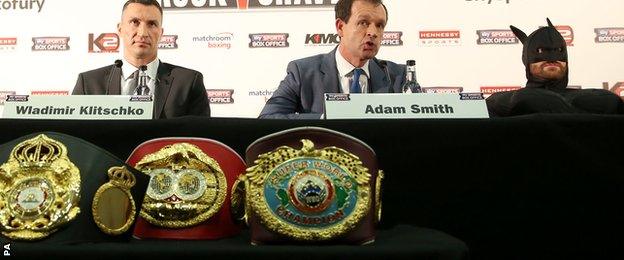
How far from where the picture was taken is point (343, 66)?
7.20ft

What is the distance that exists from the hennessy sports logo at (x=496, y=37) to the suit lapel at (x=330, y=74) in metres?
1.71

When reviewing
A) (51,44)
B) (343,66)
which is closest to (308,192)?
(343,66)

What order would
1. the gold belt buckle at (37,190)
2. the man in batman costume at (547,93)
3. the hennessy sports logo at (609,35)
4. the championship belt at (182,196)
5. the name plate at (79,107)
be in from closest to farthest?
the gold belt buckle at (37,190)
the championship belt at (182,196)
the name plate at (79,107)
the man in batman costume at (547,93)
the hennessy sports logo at (609,35)

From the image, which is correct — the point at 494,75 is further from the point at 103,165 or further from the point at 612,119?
the point at 103,165

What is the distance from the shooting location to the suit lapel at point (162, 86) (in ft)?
6.36

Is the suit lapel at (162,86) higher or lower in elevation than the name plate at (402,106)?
higher

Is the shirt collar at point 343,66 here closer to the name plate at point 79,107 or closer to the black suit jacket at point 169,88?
the black suit jacket at point 169,88

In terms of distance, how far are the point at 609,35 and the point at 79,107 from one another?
3145 millimetres

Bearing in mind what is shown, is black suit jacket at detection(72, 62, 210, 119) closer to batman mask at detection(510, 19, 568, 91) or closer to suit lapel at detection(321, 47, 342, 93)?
suit lapel at detection(321, 47, 342, 93)

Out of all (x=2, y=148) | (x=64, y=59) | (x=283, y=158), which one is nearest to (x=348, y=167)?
(x=283, y=158)

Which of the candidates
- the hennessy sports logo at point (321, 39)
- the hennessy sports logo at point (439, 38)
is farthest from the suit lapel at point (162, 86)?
the hennessy sports logo at point (439, 38)

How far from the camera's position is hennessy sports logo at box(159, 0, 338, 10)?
146 inches

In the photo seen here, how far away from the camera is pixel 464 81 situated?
3.65 metres

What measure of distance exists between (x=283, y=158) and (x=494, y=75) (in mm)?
2878
